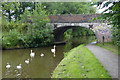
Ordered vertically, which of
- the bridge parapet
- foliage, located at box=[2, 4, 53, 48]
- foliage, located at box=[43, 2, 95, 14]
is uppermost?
foliage, located at box=[43, 2, 95, 14]

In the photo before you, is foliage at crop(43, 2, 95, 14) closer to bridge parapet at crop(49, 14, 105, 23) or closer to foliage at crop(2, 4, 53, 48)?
bridge parapet at crop(49, 14, 105, 23)

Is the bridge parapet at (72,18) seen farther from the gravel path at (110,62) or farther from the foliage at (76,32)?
the foliage at (76,32)

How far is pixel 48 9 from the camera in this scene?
31.7 m

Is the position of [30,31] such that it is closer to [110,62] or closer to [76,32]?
[110,62]

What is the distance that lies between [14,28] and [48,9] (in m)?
11.4

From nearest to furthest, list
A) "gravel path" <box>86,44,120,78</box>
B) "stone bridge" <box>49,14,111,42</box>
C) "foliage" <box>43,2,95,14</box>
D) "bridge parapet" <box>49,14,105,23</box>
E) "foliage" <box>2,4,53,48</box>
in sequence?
1. "gravel path" <box>86,44,120,78</box>
2. "foliage" <box>2,4,53,48</box>
3. "stone bridge" <box>49,14,111,42</box>
4. "bridge parapet" <box>49,14,105,23</box>
5. "foliage" <box>43,2,95,14</box>

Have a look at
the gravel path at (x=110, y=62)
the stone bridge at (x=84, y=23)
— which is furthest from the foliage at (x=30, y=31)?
the gravel path at (x=110, y=62)

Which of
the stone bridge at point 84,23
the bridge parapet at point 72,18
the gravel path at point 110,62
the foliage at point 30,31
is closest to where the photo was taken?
the gravel path at point 110,62

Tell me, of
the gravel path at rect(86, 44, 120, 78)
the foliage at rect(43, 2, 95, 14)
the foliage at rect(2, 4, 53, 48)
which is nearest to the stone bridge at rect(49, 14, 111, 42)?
the foliage at rect(2, 4, 53, 48)

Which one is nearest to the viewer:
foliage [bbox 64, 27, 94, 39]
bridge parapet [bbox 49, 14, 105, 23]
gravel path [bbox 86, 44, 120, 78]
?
gravel path [bbox 86, 44, 120, 78]

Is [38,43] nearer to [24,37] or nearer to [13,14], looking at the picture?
[24,37]

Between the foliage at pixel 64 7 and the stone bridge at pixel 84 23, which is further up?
the foliage at pixel 64 7

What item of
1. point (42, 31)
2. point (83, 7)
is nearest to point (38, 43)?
point (42, 31)

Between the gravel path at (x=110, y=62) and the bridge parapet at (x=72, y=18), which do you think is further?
the bridge parapet at (x=72, y=18)
